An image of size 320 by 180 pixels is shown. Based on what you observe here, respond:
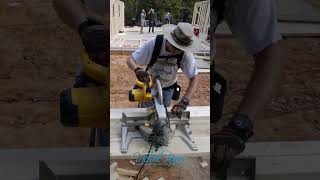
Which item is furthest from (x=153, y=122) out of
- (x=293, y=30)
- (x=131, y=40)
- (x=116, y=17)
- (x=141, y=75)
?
(x=293, y=30)

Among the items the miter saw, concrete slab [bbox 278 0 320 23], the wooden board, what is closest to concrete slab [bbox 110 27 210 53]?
the miter saw

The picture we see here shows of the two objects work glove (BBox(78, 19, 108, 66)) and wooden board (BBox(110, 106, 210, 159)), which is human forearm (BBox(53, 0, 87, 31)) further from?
wooden board (BBox(110, 106, 210, 159))

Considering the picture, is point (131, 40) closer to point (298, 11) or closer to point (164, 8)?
point (164, 8)

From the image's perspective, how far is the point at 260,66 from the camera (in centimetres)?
237

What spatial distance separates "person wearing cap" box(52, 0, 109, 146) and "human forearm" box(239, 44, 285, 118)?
2.17 ft

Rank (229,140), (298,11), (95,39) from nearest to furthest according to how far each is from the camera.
Answer: 1. (95,39)
2. (229,140)
3. (298,11)

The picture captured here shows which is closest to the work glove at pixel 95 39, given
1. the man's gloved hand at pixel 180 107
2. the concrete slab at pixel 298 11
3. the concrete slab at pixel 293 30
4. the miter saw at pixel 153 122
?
the miter saw at pixel 153 122

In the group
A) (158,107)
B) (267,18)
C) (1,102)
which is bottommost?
(1,102)

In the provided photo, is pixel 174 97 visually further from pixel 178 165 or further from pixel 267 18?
pixel 267 18

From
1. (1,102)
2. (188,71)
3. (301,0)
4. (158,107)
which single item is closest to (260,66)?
(188,71)

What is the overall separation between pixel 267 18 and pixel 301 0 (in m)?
1.36

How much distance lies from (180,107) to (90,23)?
54 cm

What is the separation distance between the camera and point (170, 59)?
222 cm

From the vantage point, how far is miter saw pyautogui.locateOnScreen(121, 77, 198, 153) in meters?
2.17
